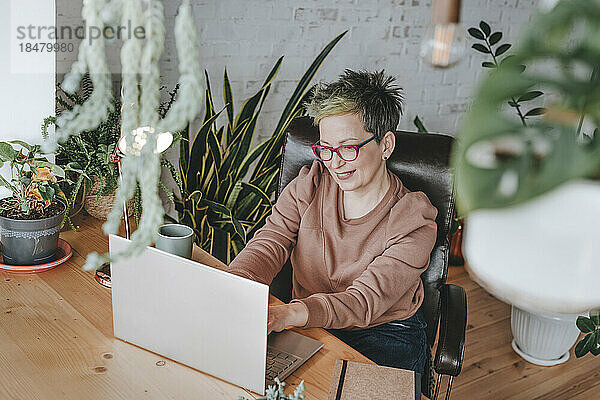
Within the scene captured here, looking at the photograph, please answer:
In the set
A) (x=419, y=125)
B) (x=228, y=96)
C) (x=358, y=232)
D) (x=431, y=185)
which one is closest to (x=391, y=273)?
(x=358, y=232)

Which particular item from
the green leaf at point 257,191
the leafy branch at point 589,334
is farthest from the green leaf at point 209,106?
the leafy branch at point 589,334

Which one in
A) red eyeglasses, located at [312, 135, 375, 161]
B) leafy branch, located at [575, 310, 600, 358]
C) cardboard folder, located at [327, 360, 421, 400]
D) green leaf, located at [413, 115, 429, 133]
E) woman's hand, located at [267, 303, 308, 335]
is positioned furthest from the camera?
green leaf, located at [413, 115, 429, 133]

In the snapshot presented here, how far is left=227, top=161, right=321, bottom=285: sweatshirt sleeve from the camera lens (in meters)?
1.96

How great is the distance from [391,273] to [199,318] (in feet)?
2.17

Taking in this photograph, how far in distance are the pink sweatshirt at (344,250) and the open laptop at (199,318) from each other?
342mm

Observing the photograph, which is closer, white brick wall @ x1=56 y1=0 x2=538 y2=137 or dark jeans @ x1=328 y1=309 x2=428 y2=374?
dark jeans @ x1=328 y1=309 x2=428 y2=374

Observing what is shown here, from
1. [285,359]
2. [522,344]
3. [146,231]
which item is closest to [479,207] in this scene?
[146,231]

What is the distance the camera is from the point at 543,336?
2.77m

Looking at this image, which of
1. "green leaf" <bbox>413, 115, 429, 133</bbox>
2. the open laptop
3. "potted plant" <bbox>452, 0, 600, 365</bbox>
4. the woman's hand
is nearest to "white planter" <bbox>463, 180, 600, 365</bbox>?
"potted plant" <bbox>452, 0, 600, 365</bbox>

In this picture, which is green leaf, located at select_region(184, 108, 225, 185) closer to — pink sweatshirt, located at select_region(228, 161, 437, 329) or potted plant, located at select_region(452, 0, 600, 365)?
pink sweatshirt, located at select_region(228, 161, 437, 329)

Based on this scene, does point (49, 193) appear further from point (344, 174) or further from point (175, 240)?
point (344, 174)

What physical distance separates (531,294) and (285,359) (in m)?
1.22

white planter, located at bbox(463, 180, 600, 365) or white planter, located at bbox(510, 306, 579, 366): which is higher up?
white planter, located at bbox(463, 180, 600, 365)

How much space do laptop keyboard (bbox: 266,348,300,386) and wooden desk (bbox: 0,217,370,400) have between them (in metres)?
0.02
